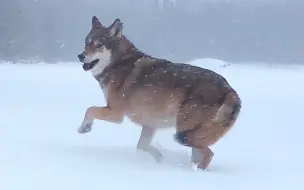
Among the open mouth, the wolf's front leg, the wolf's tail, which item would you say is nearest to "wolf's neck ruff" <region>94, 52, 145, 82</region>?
the open mouth

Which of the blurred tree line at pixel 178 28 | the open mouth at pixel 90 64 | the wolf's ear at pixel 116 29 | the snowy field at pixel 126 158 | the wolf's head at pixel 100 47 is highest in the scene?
the blurred tree line at pixel 178 28

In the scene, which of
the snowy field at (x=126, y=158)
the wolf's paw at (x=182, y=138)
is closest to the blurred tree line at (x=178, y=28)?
the snowy field at (x=126, y=158)

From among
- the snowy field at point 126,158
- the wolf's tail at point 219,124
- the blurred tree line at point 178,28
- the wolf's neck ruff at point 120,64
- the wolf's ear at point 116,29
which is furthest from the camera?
the blurred tree line at point 178,28

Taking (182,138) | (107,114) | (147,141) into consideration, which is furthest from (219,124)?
(107,114)

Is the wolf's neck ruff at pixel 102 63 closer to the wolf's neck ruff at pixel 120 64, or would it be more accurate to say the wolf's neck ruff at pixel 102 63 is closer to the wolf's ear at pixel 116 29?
the wolf's neck ruff at pixel 120 64

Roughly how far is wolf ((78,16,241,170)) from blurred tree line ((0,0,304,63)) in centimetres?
5724

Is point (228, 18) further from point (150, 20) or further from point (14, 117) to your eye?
point (14, 117)

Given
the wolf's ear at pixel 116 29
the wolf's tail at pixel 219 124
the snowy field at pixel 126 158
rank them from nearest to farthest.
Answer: the snowy field at pixel 126 158, the wolf's tail at pixel 219 124, the wolf's ear at pixel 116 29

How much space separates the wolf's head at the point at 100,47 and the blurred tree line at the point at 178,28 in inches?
2250

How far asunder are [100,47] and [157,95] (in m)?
1.03

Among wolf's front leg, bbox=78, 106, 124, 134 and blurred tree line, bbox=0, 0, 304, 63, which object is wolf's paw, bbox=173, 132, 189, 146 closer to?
wolf's front leg, bbox=78, 106, 124, 134

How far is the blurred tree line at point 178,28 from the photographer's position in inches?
2601

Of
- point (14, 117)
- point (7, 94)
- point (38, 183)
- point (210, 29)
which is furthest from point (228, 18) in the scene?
point (38, 183)

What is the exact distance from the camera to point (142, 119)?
661 cm
